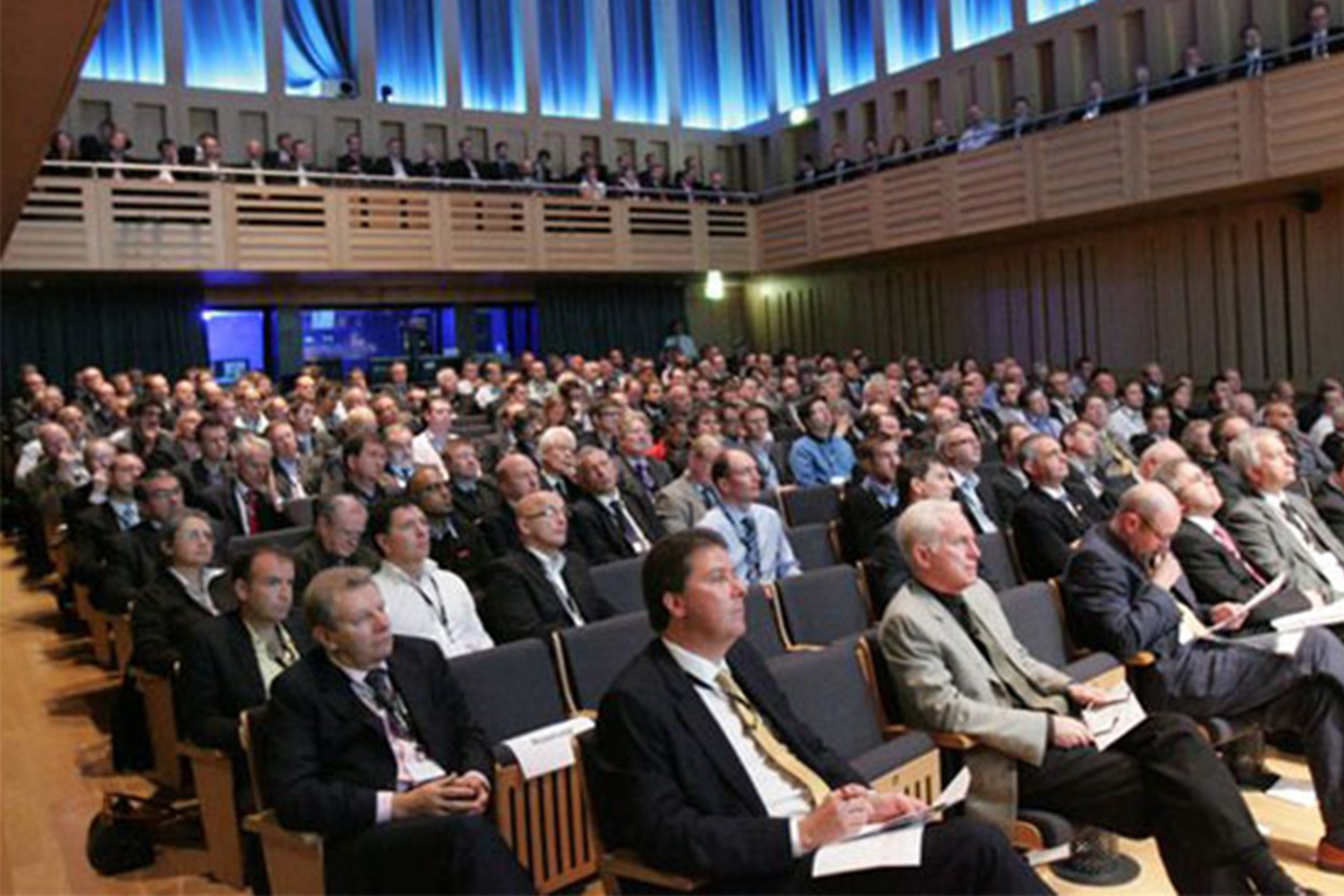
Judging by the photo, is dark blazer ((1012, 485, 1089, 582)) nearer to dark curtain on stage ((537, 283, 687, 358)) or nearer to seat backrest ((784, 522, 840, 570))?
seat backrest ((784, 522, 840, 570))

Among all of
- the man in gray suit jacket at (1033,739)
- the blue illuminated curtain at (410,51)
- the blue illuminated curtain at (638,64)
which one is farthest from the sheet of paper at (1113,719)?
the blue illuminated curtain at (638,64)

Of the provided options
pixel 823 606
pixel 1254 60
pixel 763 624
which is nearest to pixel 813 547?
pixel 823 606

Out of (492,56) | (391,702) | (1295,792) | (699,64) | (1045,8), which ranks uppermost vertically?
(699,64)

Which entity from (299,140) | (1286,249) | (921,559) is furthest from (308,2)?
(921,559)

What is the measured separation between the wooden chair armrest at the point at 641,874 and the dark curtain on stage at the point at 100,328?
10.1 metres

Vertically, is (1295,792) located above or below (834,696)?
below

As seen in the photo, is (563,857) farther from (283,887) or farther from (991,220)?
(991,220)

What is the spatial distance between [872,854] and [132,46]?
1220cm

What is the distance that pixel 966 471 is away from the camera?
4.78 metres

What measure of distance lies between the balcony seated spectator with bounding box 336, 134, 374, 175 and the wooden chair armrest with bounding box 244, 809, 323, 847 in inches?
377

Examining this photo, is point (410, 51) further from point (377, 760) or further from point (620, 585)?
point (377, 760)

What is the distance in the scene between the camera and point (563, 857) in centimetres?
271

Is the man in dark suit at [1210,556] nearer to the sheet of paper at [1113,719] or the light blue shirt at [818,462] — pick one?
the sheet of paper at [1113,719]

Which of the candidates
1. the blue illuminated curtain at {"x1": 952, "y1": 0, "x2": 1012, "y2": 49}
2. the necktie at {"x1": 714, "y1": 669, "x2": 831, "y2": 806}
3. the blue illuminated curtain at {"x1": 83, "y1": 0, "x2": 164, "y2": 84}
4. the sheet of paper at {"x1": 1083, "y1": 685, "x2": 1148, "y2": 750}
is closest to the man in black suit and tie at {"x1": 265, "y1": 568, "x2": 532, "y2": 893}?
the necktie at {"x1": 714, "y1": 669, "x2": 831, "y2": 806}
